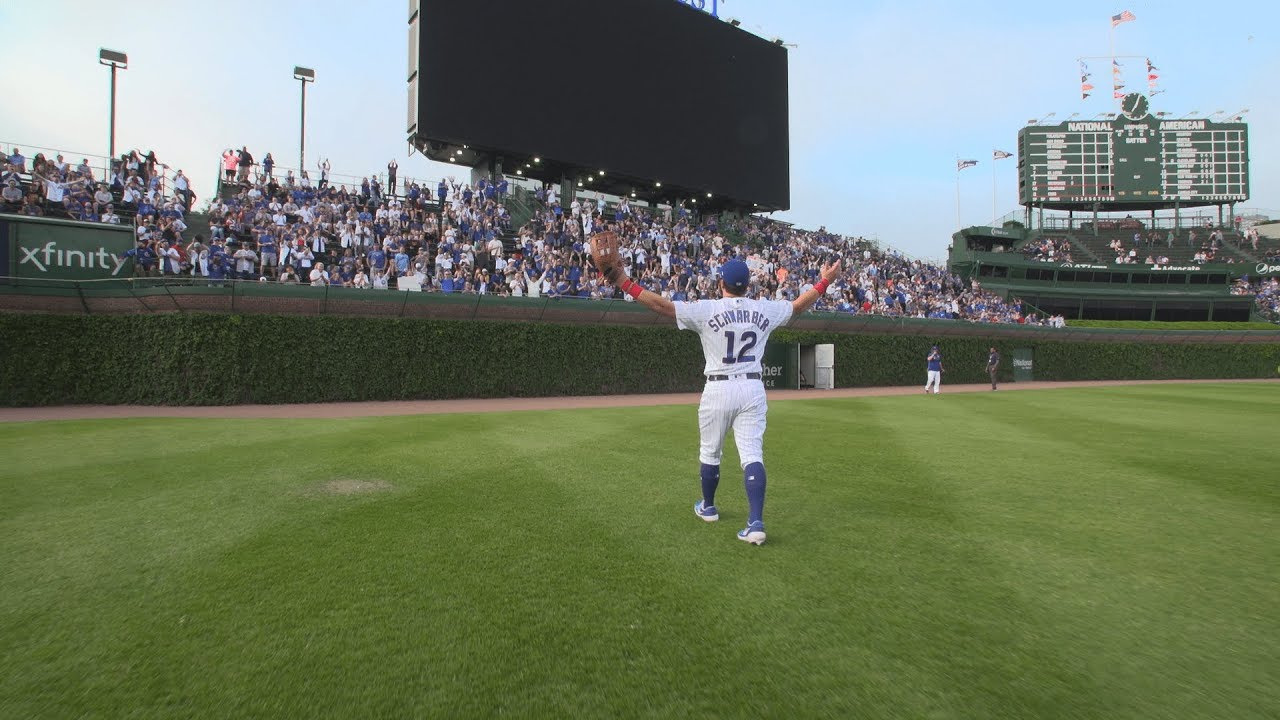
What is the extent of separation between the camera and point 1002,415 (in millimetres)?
14773

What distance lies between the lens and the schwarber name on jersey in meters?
5.10

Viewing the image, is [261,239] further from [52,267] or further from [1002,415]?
[1002,415]

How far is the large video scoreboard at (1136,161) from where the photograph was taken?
58.6 metres

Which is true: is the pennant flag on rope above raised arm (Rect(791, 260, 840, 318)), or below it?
above

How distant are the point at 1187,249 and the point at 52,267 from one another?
253 ft

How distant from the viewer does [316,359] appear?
57.0 ft

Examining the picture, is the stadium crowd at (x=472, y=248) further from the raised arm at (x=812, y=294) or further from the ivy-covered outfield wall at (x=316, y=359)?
the raised arm at (x=812, y=294)

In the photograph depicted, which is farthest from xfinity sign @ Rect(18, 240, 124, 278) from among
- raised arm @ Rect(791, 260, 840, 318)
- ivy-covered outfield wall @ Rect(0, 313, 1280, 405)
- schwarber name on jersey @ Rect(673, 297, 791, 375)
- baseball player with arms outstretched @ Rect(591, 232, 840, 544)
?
raised arm @ Rect(791, 260, 840, 318)

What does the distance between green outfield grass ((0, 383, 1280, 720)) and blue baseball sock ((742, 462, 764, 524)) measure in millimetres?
260

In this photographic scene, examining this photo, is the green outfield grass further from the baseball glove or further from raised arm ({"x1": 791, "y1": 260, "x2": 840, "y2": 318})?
the baseball glove

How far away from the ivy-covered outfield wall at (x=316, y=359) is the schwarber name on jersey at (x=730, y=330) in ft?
49.4

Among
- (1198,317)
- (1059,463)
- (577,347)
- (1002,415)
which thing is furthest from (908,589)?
(1198,317)

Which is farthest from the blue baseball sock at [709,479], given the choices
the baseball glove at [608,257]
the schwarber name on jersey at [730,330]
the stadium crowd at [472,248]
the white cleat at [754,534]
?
the stadium crowd at [472,248]

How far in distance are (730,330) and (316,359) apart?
15451mm
